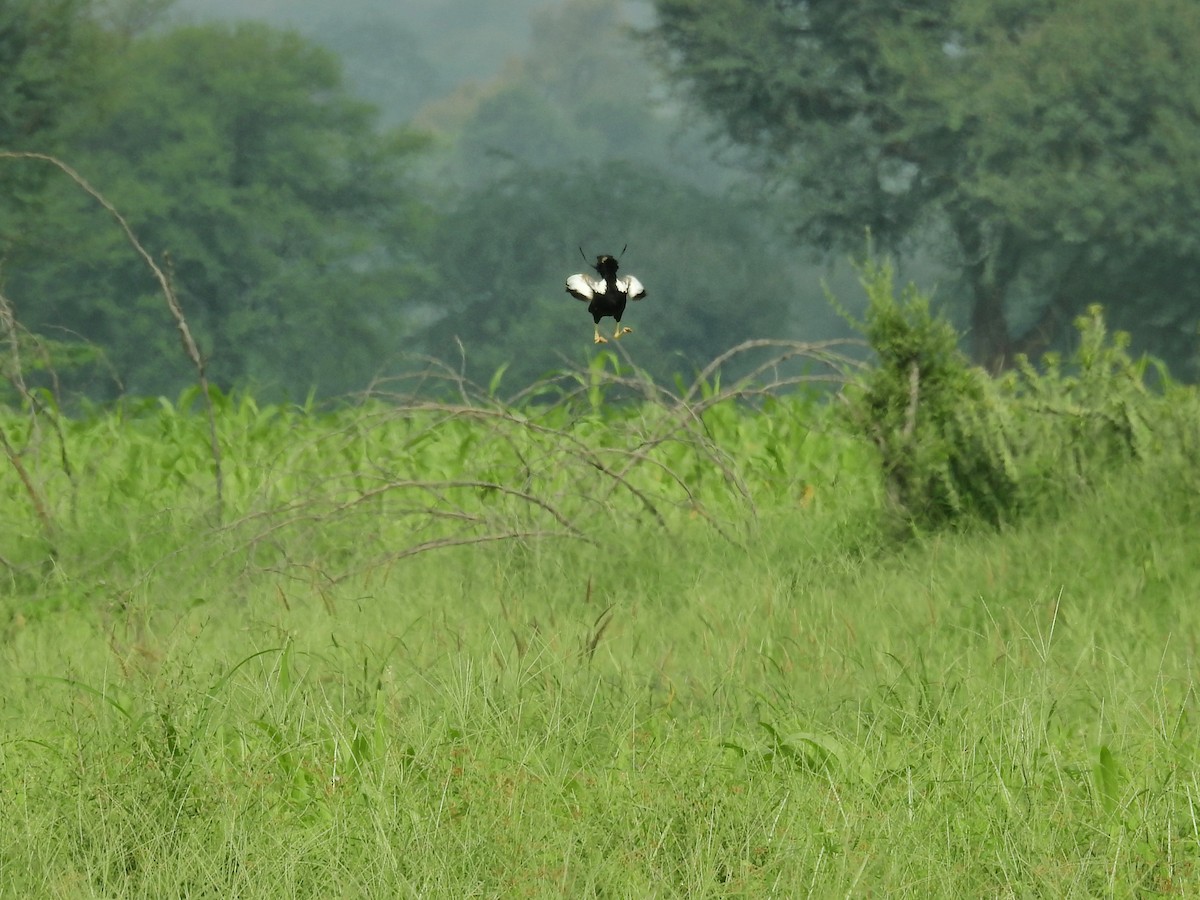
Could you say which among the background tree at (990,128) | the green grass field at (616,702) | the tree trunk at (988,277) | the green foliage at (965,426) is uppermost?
the background tree at (990,128)

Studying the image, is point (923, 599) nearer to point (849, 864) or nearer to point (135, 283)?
point (849, 864)

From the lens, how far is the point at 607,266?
2082 mm

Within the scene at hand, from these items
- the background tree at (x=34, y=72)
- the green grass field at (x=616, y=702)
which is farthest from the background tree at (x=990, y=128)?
the green grass field at (x=616, y=702)

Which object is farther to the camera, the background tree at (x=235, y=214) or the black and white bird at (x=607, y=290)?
the background tree at (x=235, y=214)

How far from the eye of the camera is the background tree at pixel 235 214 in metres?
26.4

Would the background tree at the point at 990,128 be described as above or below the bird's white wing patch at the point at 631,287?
above

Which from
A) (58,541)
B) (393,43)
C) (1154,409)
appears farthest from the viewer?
(393,43)

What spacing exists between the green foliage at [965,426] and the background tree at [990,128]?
1698 centimetres

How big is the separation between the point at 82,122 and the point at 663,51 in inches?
415

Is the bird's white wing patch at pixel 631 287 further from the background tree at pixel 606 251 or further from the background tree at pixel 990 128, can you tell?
the background tree at pixel 606 251

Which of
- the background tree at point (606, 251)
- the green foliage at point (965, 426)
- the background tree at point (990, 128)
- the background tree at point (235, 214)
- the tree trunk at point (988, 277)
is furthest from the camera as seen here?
the background tree at point (606, 251)

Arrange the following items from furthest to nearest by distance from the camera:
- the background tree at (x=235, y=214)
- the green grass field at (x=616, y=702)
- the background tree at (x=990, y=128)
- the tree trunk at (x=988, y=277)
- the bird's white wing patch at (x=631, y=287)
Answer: the background tree at (x=235, y=214) < the tree trunk at (x=988, y=277) < the background tree at (x=990, y=128) < the green grass field at (x=616, y=702) < the bird's white wing patch at (x=631, y=287)

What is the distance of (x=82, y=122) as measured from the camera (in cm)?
2420

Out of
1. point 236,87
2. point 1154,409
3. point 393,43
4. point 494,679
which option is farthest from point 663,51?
point 393,43
